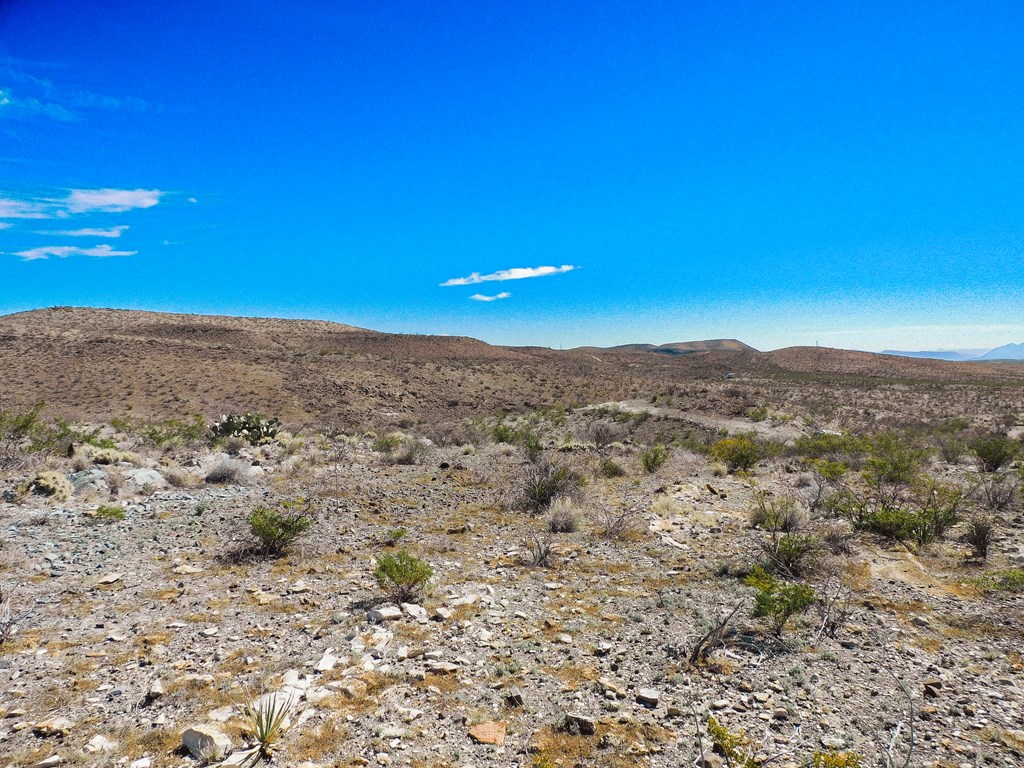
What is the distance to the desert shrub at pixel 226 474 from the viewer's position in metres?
11.7

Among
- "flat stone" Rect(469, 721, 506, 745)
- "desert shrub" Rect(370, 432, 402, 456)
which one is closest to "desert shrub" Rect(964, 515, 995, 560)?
"flat stone" Rect(469, 721, 506, 745)

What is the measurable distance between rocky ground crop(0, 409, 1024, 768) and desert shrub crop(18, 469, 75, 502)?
0.48 meters

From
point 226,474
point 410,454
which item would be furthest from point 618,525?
point 226,474

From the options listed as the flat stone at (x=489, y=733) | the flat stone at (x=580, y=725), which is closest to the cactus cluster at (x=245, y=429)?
the flat stone at (x=489, y=733)

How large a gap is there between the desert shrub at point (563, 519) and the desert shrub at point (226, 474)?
7.46 m

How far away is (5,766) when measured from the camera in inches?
127

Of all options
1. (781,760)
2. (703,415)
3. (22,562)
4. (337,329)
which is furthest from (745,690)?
(337,329)

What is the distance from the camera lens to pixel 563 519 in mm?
8789

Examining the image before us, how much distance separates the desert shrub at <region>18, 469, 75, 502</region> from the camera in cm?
941

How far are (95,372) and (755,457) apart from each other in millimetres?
43814

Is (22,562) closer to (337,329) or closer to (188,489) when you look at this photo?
(188,489)

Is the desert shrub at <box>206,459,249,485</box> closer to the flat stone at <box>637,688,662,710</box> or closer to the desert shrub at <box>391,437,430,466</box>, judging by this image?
the desert shrub at <box>391,437,430,466</box>

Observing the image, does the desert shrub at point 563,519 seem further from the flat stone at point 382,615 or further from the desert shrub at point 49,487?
the desert shrub at point 49,487

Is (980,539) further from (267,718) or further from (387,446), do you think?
(387,446)
